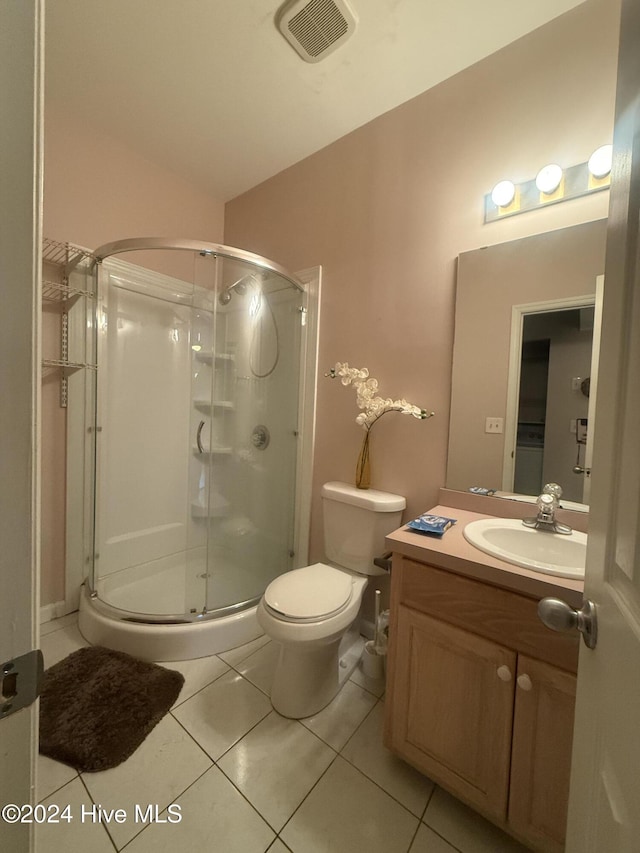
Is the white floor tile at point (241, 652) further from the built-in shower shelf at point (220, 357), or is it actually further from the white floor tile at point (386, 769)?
the built-in shower shelf at point (220, 357)

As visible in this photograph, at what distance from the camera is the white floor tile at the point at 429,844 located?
92 centimetres

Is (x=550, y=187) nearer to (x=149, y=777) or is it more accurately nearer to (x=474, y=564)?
(x=474, y=564)

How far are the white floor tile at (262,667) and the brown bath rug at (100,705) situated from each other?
0.27 m

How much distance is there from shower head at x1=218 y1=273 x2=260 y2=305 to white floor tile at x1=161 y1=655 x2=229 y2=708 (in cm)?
189

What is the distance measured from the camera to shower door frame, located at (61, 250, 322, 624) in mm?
1827

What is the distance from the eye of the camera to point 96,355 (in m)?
1.86

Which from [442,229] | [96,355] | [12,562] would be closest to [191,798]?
[12,562]

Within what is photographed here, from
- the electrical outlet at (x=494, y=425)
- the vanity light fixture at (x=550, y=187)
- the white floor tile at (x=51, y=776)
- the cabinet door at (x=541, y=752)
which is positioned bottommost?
the white floor tile at (x=51, y=776)

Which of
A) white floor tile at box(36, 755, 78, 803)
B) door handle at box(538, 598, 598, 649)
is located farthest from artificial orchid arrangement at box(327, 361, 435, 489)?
white floor tile at box(36, 755, 78, 803)

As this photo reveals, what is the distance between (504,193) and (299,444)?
152 cm

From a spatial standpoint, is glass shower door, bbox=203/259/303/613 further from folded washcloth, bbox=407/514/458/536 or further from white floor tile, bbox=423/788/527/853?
white floor tile, bbox=423/788/527/853

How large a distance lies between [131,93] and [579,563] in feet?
8.84

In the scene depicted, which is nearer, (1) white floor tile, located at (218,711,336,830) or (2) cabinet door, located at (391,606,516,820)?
(2) cabinet door, located at (391,606,516,820)

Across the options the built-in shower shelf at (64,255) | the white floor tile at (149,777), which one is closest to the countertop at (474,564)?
the white floor tile at (149,777)
